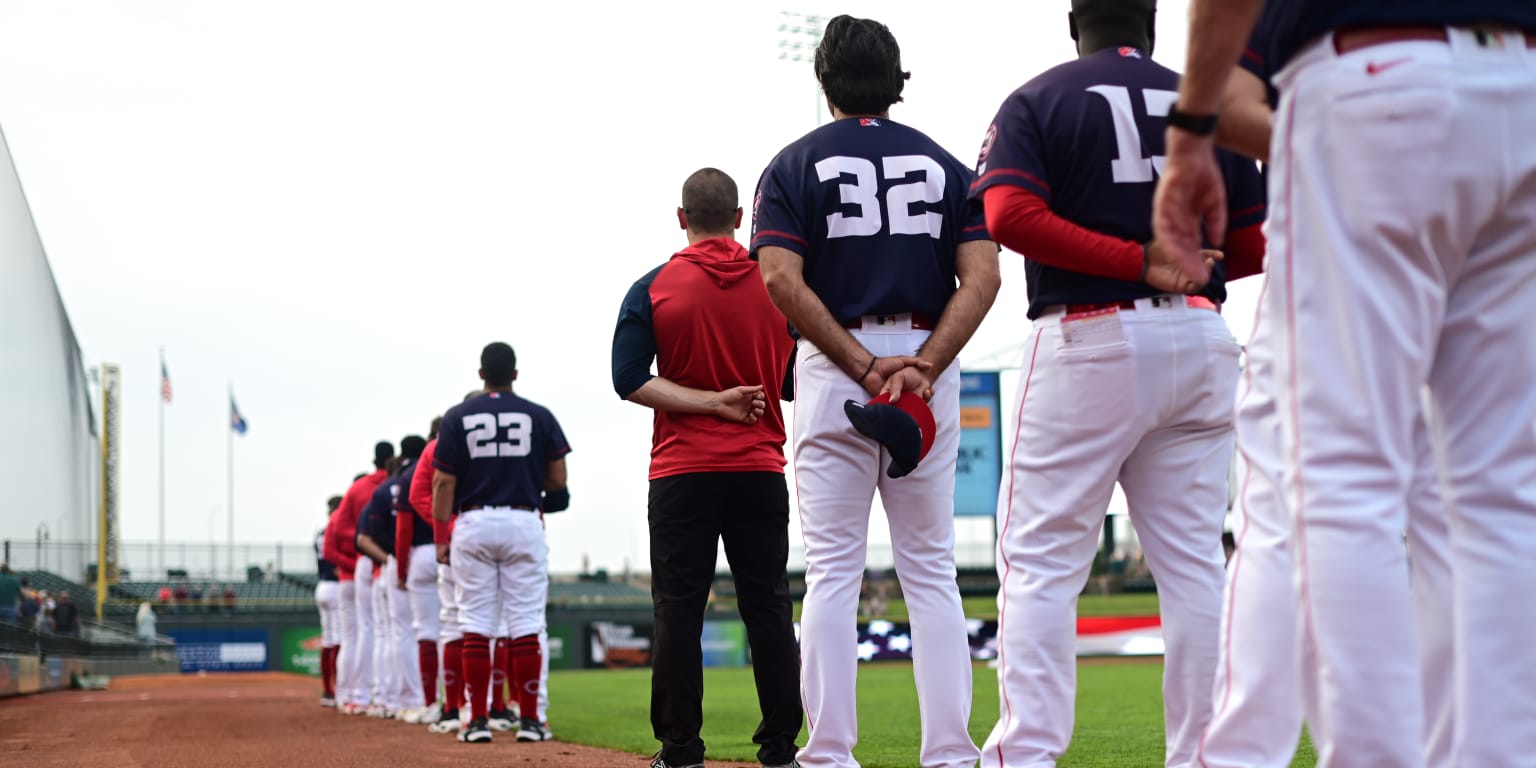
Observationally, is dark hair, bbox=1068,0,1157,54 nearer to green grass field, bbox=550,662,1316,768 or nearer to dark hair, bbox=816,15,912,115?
dark hair, bbox=816,15,912,115

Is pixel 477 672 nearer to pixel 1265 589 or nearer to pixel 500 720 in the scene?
pixel 500 720

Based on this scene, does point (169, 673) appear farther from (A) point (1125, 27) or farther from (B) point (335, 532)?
(A) point (1125, 27)

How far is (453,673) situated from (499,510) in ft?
6.28

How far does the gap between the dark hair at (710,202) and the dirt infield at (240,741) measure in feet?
8.66

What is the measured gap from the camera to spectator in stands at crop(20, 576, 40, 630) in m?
20.3

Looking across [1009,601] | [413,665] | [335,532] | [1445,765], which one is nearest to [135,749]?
[413,665]

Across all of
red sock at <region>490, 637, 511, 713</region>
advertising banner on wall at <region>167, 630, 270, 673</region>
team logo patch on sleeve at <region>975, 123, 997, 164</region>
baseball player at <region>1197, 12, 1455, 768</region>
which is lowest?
advertising banner on wall at <region>167, 630, 270, 673</region>

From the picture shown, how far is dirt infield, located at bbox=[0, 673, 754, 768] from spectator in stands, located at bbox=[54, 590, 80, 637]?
848 cm

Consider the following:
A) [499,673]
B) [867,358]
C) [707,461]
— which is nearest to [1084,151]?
[867,358]

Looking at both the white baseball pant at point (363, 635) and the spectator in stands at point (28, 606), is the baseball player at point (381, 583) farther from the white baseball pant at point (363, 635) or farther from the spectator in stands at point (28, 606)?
the spectator in stands at point (28, 606)

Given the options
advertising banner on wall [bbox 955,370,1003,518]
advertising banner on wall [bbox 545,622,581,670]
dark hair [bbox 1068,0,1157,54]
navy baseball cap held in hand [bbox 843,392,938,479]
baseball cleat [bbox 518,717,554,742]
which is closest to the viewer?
dark hair [bbox 1068,0,1157,54]

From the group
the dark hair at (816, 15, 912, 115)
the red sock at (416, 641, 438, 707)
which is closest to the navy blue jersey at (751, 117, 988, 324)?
the dark hair at (816, 15, 912, 115)

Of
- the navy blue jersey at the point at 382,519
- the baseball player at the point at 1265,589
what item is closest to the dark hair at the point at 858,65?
the baseball player at the point at 1265,589

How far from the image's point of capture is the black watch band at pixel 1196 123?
7.35ft
